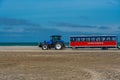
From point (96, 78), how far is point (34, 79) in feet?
9.63

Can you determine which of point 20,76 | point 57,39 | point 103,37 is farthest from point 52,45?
point 20,76

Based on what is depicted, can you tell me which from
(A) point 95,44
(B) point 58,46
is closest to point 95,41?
(A) point 95,44

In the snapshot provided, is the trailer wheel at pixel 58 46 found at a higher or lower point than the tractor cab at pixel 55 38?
lower

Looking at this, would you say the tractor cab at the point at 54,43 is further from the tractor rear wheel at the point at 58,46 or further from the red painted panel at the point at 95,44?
the red painted panel at the point at 95,44

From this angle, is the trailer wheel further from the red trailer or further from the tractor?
the red trailer

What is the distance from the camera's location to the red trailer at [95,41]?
55.5 metres

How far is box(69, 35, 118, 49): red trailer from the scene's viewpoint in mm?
55487

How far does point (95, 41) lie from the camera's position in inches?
2206

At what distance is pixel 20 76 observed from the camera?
20312 millimetres

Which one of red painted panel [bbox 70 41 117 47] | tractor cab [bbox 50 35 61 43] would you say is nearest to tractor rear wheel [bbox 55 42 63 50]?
tractor cab [bbox 50 35 61 43]

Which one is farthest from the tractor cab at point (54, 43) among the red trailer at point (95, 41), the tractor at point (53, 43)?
the red trailer at point (95, 41)

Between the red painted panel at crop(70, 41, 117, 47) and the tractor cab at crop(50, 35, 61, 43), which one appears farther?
the tractor cab at crop(50, 35, 61, 43)

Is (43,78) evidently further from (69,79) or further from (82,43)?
(82,43)

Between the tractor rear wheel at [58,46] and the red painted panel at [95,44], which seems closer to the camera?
the red painted panel at [95,44]
